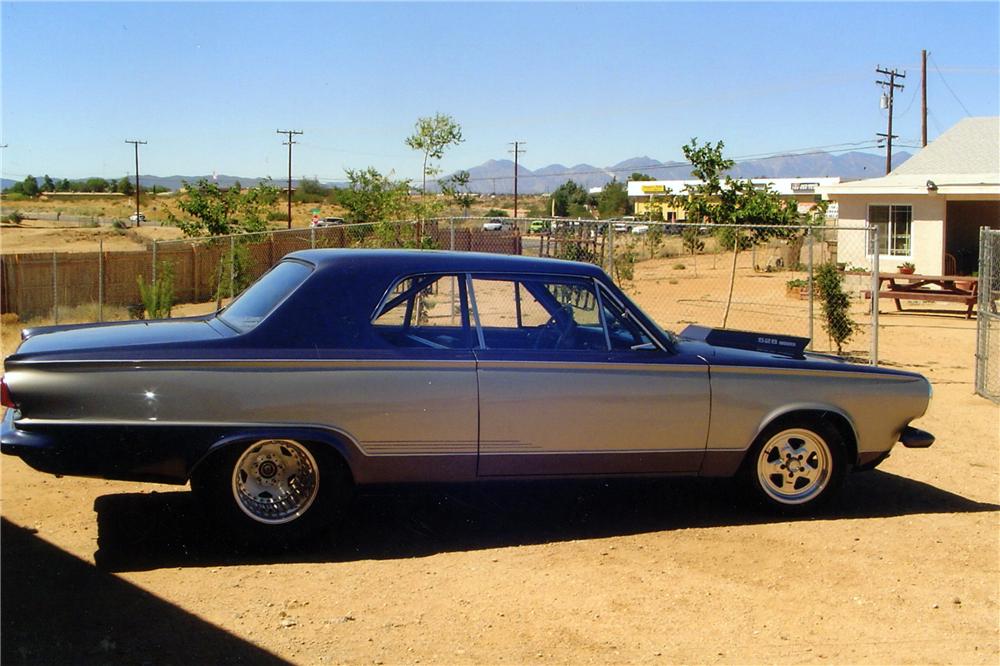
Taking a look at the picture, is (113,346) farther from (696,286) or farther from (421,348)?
(696,286)

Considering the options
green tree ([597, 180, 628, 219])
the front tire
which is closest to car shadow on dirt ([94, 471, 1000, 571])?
the front tire

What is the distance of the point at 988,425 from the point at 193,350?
799 centimetres

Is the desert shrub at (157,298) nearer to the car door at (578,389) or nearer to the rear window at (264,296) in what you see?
the rear window at (264,296)

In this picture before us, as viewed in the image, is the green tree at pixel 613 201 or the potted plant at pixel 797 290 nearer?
the potted plant at pixel 797 290

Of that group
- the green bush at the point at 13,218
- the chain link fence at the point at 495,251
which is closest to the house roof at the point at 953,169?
the chain link fence at the point at 495,251

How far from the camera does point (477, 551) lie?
6152mm

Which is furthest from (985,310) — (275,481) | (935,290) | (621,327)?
(935,290)

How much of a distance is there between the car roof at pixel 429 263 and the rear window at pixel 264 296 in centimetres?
10

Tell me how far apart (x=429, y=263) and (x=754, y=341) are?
2.31 meters

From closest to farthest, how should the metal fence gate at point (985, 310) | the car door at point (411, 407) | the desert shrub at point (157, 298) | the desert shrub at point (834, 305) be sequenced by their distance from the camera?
the car door at point (411, 407) < the metal fence gate at point (985, 310) < the desert shrub at point (834, 305) < the desert shrub at point (157, 298)

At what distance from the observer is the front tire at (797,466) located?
22.5 feet

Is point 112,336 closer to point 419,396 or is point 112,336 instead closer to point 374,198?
point 419,396

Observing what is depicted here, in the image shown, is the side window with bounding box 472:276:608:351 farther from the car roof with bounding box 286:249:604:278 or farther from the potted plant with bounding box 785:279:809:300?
the potted plant with bounding box 785:279:809:300

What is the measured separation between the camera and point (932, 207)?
27.1m
